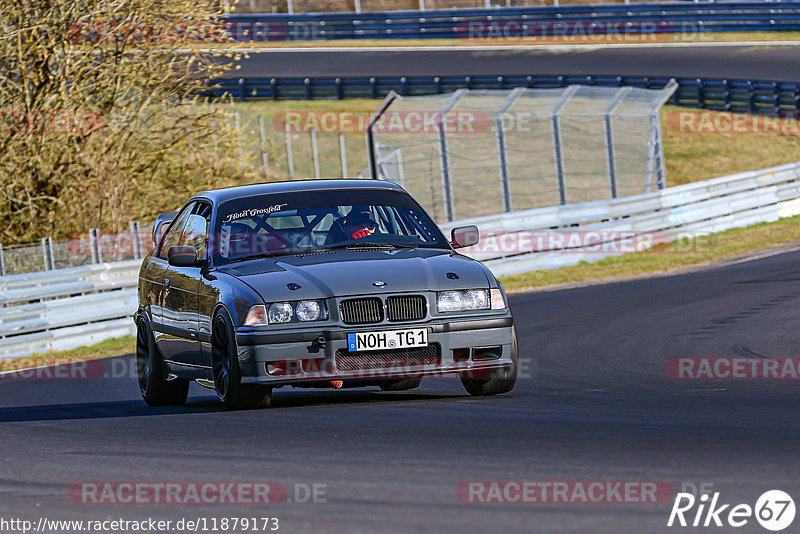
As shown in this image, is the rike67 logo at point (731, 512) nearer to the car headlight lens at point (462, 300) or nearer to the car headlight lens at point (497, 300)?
the car headlight lens at point (462, 300)

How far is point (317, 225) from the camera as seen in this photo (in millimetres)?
9484

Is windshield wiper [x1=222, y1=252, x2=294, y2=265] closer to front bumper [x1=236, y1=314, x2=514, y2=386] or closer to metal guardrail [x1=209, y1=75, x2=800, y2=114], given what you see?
front bumper [x1=236, y1=314, x2=514, y2=386]

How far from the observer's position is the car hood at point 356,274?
8.41 m

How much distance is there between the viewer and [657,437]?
6.66 metres

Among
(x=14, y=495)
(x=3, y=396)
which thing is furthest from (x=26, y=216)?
(x=14, y=495)

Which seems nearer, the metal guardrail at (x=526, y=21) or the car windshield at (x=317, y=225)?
the car windshield at (x=317, y=225)

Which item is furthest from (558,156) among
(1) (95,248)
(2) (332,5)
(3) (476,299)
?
(2) (332,5)

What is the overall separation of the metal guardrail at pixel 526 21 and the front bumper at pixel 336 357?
117 ft

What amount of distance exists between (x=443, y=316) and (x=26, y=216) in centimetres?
1367

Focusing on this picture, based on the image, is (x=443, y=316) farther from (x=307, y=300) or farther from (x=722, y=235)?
(x=722, y=235)

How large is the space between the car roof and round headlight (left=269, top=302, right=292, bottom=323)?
5.10 ft

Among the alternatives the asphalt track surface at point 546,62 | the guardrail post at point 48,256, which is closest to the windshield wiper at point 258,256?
the guardrail post at point 48,256

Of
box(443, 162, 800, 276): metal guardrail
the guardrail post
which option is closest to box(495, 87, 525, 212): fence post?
box(443, 162, 800, 276): metal guardrail

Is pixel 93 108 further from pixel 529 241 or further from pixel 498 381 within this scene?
pixel 498 381
